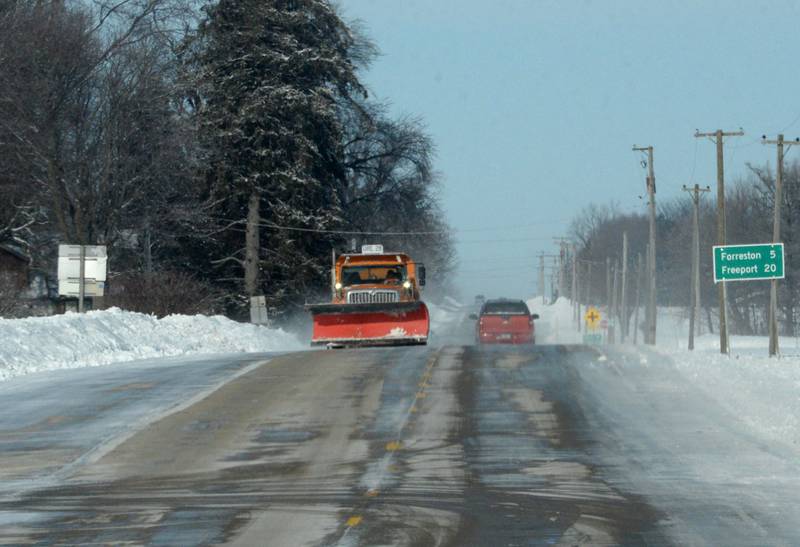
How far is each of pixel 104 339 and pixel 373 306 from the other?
747cm

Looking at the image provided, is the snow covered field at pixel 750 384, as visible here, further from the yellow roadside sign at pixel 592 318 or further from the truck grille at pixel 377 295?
the yellow roadside sign at pixel 592 318

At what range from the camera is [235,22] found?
177ft

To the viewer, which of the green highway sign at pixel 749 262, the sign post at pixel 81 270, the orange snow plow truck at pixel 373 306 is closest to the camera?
the sign post at pixel 81 270

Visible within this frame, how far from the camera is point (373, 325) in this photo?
3397 centimetres

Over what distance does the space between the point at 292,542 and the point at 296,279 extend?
146ft

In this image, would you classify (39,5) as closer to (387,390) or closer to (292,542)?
(387,390)

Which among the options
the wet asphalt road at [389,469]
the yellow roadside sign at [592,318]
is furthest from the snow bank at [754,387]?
the yellow roadside sign at [592,318]

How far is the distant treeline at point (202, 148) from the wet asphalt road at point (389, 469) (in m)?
24.0

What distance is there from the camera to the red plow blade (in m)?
33.8

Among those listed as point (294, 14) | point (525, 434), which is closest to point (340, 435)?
point (525, 434)

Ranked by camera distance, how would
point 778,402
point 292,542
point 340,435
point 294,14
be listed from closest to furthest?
point 292,542 → point 340,435 → point 778,402 → point 294,14

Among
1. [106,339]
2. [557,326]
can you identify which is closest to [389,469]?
[106,339]

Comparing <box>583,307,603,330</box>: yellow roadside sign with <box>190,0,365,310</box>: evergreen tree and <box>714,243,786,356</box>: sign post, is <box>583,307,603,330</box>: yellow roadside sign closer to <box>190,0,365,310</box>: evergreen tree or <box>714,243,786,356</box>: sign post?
<box>190,0,365,310</box>: evergreen tree

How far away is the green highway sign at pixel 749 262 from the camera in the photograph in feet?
102
